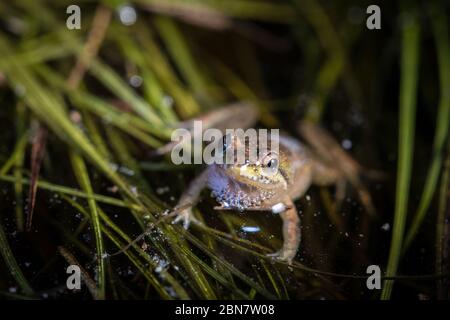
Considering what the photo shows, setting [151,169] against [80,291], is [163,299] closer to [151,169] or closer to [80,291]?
[80,291]

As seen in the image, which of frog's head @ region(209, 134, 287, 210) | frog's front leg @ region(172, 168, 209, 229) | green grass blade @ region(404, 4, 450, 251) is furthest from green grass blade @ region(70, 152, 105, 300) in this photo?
green grass blade @ region(404, 4, 450, 251)

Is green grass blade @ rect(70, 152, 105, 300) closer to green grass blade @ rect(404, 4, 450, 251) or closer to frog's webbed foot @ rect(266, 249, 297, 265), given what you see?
frog's webbed foot @ rect(266, 249, 297, 265)

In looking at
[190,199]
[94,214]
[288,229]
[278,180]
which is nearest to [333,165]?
[278,180]

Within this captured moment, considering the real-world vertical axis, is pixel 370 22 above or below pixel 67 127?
above

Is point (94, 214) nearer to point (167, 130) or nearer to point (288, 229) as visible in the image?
point (167, 130)

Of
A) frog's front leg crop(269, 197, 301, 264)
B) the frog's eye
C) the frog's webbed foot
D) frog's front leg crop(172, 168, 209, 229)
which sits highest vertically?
the frog's eye

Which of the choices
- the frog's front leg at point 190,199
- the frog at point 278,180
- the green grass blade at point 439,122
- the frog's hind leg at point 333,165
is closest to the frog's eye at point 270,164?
the frog at point 278,180
